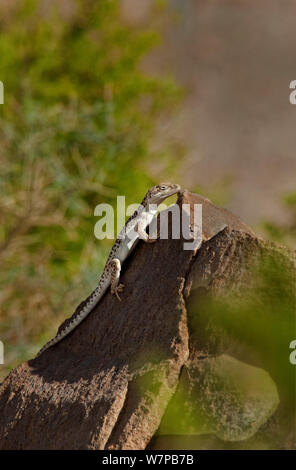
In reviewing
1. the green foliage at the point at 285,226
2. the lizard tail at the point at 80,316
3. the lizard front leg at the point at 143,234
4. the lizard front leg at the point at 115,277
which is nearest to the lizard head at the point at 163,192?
the lizard front leg at the point at 143,234

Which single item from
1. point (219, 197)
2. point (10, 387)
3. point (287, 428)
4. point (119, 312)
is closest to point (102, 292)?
point (119, 312)

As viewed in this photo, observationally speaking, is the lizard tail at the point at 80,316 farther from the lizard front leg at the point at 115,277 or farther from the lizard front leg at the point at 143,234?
the lizard front leg at the point at 143,234

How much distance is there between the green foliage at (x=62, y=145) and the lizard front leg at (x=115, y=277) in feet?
13.4

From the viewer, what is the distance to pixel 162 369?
10.5 feet

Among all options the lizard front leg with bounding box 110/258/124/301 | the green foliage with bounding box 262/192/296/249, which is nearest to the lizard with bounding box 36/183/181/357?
the lizard front leg with bounding box 110/258/124/301

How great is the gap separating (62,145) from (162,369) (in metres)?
7.89

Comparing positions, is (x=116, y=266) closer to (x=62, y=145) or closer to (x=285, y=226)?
(x=285, y=226)

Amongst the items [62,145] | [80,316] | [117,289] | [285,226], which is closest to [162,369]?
[117,289]

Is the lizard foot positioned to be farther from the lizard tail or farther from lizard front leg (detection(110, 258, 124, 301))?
the lizard tail

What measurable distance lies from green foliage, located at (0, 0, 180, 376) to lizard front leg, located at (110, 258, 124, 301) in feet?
13.4

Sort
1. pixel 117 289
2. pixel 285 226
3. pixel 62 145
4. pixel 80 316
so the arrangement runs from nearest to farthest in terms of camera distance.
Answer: pixel 117 289 < pixel 80 316 < pixel 285 226 < pixel 62 145

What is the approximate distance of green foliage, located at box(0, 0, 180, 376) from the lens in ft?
31.7

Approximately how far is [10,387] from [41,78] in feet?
31.4
